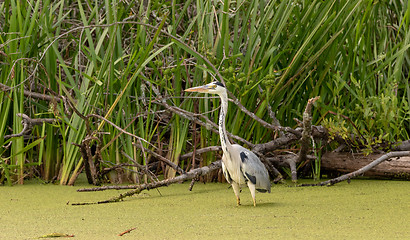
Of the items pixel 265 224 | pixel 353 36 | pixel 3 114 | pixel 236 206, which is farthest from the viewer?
pixel 353 36

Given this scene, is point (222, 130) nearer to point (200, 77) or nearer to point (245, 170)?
point (245, 170)

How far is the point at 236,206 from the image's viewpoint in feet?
9.41

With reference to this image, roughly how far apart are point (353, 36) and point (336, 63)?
21 centimetres

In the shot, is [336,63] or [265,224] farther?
[336,63]

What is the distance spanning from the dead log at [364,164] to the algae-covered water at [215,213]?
8 centimetres

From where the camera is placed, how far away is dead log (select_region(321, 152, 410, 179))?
3.59 m

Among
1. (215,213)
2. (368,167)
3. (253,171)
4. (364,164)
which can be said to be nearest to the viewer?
(215,213)

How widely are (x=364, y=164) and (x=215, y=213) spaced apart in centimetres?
142

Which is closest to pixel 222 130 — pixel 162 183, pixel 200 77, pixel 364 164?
pixel 162 183

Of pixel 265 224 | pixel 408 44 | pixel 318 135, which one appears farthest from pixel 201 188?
pixel 408 44

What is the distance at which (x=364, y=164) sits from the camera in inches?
145

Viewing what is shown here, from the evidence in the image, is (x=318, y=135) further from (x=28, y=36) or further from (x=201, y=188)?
(x=28, y=36)

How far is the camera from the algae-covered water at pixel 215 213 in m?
2.14

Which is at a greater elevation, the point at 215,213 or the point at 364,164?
the point at 215,213
